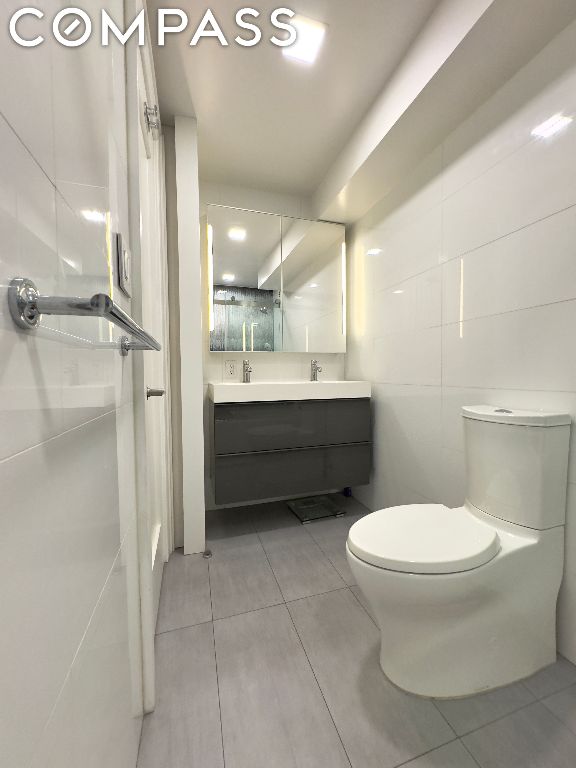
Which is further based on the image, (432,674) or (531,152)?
(531,152)

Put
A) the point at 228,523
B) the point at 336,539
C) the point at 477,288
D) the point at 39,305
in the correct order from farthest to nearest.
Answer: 1. the point at 228,523
2. the point at 336,539
3. the point at 477,288
4. the point at 39,305

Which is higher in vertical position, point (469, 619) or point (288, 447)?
point (288, 447)

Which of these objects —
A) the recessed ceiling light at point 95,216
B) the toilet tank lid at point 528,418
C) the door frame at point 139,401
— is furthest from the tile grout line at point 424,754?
the recessed ceiling light at point 95,216

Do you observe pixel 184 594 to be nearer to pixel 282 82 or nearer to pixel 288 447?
pixel 288 447

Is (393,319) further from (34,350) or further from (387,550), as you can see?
(34,350)

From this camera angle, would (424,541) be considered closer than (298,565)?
Yes

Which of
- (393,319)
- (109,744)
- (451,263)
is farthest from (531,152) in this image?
(109,744)

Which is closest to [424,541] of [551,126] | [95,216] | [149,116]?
[95,216]

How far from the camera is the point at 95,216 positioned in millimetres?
577

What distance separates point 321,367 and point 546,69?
5.74 ft

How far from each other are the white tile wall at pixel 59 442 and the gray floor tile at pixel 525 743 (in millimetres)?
854

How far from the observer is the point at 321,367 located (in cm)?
245

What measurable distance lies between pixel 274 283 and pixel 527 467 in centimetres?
178

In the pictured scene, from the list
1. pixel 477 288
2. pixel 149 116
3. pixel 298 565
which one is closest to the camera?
pixel 149 116
